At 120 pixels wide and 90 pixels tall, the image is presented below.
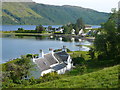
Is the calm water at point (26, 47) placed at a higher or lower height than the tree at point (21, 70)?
lower

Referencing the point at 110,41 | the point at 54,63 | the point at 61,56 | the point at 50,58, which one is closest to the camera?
the point at 110,41

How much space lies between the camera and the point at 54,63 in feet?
121

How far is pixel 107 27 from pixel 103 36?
1.79 meters

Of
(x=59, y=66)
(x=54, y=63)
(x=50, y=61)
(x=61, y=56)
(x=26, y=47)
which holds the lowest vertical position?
(x=26, y=47)

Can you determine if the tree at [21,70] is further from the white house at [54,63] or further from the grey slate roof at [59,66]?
the grey slate roof at [59,66]

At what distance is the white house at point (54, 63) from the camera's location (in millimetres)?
32600

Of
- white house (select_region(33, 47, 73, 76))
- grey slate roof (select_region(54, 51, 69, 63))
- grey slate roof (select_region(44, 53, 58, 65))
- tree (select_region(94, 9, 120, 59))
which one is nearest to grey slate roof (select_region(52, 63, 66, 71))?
white house (select_region(33, 47, 73, 76))

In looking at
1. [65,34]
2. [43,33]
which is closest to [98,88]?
[65,34]

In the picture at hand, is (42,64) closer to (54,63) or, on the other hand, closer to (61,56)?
(54,63)

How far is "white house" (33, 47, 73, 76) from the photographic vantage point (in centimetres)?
3260

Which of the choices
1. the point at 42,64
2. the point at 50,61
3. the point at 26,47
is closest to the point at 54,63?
the point at 50,61

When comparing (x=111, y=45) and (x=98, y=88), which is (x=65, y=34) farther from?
(x=98, y=88)

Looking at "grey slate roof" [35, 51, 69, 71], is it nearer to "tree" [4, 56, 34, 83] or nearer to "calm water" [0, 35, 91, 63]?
"tree" [4, 56, 34, 83]

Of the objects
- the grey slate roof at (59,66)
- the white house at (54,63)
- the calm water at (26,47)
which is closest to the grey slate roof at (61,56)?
the white house at (54,63)
